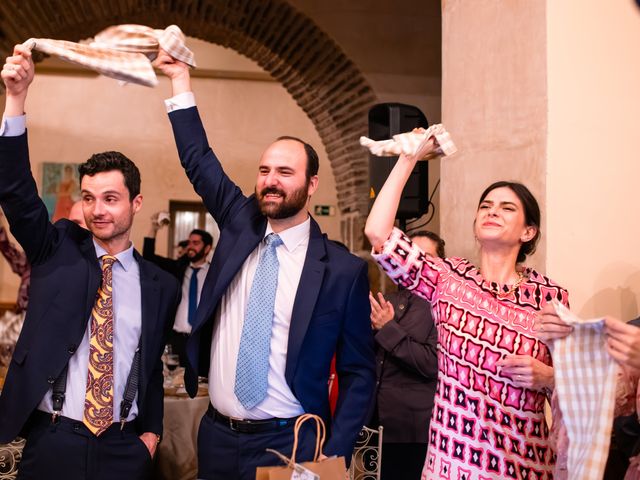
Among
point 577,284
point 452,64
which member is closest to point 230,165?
point 452,64

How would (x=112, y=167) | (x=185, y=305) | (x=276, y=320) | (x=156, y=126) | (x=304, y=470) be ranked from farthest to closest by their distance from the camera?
(x=156, y=126)
(x=185, y=305)
(x=112, y=167)
(x=276, y=320)
(x=304, y=470)

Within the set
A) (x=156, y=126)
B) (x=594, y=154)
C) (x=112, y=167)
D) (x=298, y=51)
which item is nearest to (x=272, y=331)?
(x=112, y=167)

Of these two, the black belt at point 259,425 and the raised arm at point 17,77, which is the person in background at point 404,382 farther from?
the raised arm at point 17,77

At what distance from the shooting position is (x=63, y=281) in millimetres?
2189

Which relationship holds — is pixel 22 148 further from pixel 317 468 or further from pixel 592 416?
pixel 592 416

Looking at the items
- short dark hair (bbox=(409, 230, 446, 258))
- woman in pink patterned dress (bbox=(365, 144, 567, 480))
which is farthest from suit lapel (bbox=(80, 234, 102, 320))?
short dark hair (bbox=(409, 230, 446, 258))

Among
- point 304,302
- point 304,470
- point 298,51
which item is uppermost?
point 298,51

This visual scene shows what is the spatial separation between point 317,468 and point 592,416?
70cm

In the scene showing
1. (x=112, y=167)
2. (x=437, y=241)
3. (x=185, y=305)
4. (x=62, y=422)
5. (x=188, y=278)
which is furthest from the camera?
(x=188, y=278)

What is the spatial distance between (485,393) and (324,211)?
26.3 ft

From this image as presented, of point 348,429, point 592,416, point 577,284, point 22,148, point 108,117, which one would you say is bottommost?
point 348,429

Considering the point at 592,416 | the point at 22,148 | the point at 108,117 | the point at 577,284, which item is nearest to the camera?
the point at 592,416

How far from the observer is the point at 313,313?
7.21 feet

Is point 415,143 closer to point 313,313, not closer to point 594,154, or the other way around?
point 313,313
